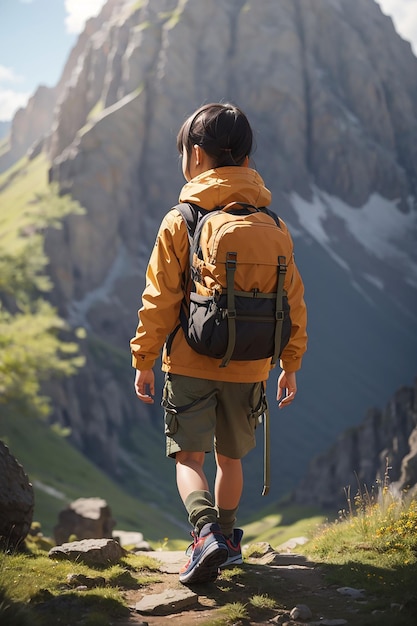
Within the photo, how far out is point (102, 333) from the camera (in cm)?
15038

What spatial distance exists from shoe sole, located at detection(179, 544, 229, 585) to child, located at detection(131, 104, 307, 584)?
1 centimetres

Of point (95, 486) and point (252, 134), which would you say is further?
point (95, 486)

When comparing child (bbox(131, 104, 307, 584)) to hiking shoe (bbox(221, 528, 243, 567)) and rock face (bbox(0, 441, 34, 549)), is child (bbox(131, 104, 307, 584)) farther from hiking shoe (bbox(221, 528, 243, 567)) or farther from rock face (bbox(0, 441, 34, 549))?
rock face (bbox(0, 441, 34, 549))

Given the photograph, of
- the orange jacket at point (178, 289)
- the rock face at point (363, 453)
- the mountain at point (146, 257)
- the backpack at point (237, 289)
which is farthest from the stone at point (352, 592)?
the mountain at point (146, 257)

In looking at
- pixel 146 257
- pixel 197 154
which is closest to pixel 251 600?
pixel 197 154

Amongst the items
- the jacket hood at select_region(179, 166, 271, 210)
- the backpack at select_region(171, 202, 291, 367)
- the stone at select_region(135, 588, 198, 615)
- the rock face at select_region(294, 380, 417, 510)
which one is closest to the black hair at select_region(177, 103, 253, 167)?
the jacket hood at select_region(179, 166, 271, 210)

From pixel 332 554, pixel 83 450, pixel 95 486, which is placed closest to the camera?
pixel 332 554

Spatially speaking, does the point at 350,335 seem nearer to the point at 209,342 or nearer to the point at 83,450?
the point at 83,450

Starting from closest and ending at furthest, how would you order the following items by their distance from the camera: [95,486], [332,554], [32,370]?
[332,554], [32,370], [95,486]

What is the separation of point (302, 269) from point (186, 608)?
188261 millimetres

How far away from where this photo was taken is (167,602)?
17.0ft

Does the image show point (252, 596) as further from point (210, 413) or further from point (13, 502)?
point (13, 502)

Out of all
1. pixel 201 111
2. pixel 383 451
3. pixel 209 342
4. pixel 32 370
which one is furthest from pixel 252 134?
pixel 383 451

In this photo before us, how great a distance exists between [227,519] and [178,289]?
6.72 feet
